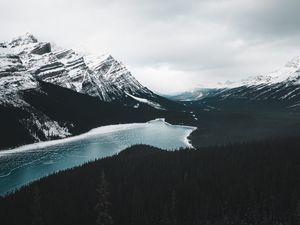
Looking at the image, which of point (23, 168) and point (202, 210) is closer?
point (202, 210)

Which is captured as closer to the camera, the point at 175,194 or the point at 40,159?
the point at 175,194

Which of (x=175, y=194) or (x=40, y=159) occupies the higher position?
(x=40, y=159)

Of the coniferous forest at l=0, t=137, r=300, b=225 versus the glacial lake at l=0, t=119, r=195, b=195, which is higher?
the glacial lake at l=0, t=119, r=195, b=195

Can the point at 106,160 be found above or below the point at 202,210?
above

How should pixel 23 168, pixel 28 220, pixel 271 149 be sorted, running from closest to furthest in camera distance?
1. pixel 28 220
2. pixel 271 149
3. pixel 23 168

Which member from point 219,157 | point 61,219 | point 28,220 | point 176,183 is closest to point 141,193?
point 176,183

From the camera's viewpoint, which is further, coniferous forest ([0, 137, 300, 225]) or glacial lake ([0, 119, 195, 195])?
glacial lake ([0, 119, 195, 195])

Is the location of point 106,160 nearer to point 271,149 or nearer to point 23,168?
point 23,168

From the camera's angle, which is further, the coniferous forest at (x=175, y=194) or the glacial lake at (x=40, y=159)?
the glacial lake at (x=40, y=159)
